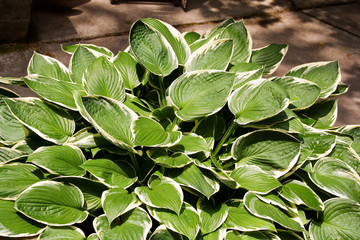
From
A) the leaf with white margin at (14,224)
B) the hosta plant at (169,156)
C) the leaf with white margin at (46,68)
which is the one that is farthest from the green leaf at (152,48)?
the leaf with white margin at (14,224)

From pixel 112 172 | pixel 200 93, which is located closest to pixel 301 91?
pixel 200 93

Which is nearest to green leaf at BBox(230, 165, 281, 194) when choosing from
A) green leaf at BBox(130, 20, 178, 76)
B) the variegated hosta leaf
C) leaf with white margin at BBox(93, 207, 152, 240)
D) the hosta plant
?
the hosta plant

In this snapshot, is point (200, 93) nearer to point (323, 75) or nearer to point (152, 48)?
point (152, 48)

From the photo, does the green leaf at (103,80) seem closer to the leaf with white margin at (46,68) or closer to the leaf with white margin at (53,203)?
the leaf with white margin at (46,68)

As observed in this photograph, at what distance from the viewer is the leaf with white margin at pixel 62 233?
1821 mm

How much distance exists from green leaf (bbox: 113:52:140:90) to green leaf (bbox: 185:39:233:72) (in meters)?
0.31

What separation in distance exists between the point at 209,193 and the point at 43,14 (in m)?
3.12

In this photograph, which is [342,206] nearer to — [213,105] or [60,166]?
[213,105]

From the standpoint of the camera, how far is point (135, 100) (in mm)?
2266

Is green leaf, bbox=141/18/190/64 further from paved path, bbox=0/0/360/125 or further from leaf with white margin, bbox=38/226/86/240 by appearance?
paved path, bbox=0/0/360/125

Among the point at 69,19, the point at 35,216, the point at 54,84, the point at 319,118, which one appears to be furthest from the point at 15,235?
the point at 69,19

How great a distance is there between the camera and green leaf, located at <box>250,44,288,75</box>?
251 cm

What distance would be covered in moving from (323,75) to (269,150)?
0.72 metres

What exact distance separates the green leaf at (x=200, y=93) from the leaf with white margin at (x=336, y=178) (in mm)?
611
